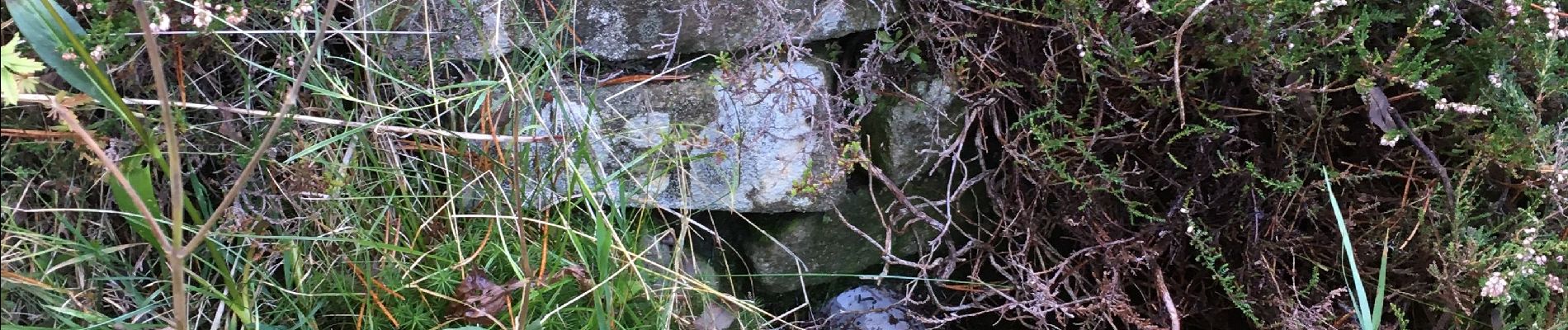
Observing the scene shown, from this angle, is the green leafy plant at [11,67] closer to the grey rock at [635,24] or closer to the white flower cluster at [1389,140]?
the grey rock at [635,24]

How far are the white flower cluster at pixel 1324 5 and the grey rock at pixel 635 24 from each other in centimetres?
64

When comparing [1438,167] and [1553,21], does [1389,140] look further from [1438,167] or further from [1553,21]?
[1553,21]

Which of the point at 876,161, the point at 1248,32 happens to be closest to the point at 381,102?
the point at 876,161

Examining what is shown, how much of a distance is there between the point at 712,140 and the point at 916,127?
37cm

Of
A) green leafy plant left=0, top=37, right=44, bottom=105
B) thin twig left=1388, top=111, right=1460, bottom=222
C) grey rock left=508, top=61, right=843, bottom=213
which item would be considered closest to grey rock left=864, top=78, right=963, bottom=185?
grey rock left=508, top=61, right=843, bottom=213

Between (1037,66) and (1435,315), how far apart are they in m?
0.74

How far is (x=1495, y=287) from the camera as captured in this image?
1327mm

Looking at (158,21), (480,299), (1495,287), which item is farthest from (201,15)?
(1495,287)

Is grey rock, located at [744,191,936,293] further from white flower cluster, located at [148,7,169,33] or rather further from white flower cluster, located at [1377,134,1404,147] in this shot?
white flower cluster, located at [148,7,169,33]

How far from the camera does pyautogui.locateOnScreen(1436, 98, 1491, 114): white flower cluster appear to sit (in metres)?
1.38

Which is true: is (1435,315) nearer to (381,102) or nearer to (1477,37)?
(1477,37)

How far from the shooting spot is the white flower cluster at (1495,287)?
132 cm

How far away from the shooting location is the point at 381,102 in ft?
4.85

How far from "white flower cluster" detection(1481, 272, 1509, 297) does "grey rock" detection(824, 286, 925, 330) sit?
858 millimetres
